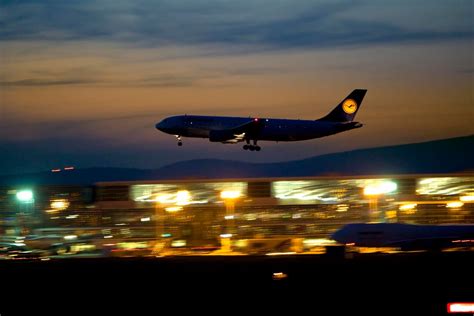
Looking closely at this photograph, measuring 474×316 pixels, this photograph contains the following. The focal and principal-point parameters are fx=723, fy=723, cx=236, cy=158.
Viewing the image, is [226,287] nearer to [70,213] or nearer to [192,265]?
[192,265]

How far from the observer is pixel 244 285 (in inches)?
1398

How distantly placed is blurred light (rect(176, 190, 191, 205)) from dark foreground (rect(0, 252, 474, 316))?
4016 centimetres

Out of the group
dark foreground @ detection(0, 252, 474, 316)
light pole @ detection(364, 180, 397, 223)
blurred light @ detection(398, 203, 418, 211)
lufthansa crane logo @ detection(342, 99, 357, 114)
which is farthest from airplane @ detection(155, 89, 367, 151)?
dark foreground @ detection(0, 252, 474, 316)

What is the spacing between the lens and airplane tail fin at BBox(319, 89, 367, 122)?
276 ft

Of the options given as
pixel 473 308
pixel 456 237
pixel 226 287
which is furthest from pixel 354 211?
pixel 473 308

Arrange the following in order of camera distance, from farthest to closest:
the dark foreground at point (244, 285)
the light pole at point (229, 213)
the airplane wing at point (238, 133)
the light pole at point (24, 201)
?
the light pole at point (24, 201) < the light pole at point (229, 213) < the airplane wing at point (238, 133) < the dark foreground at point (244, 285)

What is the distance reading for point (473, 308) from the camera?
21234 millimetres

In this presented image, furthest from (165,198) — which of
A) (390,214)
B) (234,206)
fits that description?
(390,214)

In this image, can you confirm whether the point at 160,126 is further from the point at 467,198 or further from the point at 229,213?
the point at 467,198

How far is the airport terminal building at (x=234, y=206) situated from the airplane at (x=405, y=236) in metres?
22.3

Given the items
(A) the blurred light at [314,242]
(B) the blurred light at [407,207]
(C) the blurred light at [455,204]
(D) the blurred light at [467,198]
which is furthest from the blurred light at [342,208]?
(D) the blurred light at [467,198]

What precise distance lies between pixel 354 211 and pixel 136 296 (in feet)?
184

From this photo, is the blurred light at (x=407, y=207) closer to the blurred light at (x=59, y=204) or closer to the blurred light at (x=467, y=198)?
the blurred light at (x=467, y=198)

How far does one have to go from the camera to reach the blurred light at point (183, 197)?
8538 centimetres
